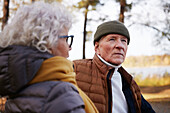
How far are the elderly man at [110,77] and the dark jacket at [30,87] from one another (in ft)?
3.03

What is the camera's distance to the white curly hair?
1043 millimetres

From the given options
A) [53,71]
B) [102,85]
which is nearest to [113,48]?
[102,85]

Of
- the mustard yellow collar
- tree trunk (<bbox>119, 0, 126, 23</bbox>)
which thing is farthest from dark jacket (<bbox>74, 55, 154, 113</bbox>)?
tree trunk (<bbox>119, 0, 126, 23</bbox>)

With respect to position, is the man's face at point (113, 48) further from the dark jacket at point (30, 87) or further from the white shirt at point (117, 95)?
the dark jacket at point (30, 87)

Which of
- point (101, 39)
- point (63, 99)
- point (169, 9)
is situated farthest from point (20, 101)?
point (169, 9)

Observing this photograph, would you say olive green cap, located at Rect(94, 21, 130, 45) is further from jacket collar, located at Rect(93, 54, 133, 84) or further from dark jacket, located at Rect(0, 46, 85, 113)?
dark jacket, located at Rect(0, 46, 85, 113)

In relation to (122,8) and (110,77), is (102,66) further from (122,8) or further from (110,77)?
(122,8)

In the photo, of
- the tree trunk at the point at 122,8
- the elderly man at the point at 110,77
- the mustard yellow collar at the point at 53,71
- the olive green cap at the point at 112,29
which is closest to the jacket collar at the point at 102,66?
the elderly man at the point at 110,77

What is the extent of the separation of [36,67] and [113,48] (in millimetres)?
Result: 1237

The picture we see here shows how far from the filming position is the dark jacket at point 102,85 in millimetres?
1857

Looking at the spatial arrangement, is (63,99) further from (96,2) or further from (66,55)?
(96,2)

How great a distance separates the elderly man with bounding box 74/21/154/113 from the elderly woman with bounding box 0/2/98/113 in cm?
77

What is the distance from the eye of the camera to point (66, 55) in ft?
3.98

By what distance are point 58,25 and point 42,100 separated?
0.45 metres
